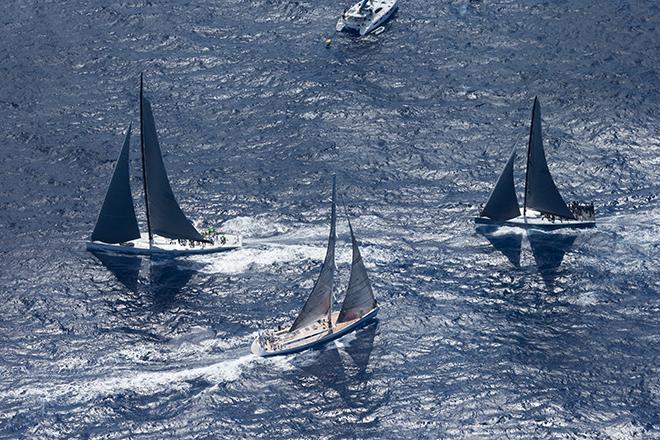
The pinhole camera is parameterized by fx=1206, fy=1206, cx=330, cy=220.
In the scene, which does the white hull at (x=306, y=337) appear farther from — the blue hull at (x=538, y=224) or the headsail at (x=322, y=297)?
the blue hull at (x=538, y=224)

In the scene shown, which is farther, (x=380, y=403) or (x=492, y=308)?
(x=492, y=308)

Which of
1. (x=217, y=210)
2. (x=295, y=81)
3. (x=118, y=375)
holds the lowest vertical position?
(x=118, y=375)

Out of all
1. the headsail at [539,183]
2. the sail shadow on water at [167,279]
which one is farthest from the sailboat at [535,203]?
the sail shadow on water at [167,279]

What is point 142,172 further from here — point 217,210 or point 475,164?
point 475,164

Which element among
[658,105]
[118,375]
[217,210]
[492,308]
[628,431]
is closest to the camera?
[628,431]

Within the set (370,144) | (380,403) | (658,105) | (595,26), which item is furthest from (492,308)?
(595,26)

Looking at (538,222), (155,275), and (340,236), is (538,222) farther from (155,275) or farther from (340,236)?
(155,275)
